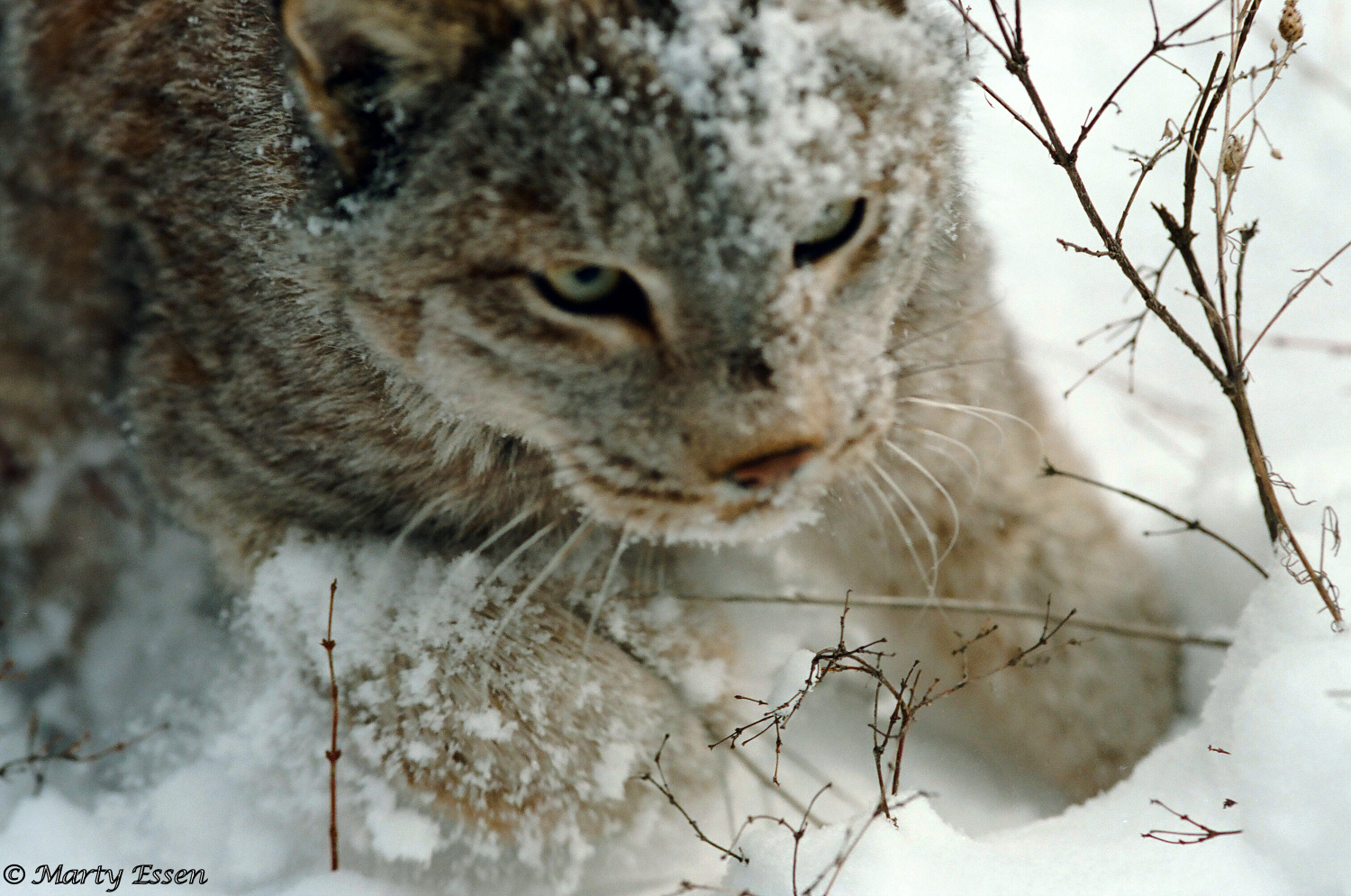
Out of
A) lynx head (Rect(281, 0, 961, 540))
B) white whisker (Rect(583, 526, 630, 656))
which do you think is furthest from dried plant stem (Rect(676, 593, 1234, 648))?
lynx head (Rect(281, 0, 961, 540))

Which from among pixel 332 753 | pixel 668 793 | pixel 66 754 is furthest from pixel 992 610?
pixel 66 754

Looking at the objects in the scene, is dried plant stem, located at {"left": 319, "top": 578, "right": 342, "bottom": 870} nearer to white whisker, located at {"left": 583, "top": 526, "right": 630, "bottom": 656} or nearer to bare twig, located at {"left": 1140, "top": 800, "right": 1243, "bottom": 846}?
white whisker, located at {"left": 583, "top": 526, "right": 630, "bottom": 656}

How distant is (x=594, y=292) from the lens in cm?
152

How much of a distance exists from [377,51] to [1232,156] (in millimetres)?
1432

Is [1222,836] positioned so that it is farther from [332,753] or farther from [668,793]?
[332,753]

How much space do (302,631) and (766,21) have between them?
141 cm

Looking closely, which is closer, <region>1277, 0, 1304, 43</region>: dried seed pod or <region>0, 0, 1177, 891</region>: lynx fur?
<region>0, 0, 1177, 891</region>: lynx fur

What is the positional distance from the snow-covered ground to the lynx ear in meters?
0.91

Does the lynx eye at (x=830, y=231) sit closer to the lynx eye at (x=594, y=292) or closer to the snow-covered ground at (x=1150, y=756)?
the lynx eye at (x=594, y=292)

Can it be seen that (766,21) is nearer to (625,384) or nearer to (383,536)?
(625,384)

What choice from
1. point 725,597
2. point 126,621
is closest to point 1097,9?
point 725,597

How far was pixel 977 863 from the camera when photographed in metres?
1.78

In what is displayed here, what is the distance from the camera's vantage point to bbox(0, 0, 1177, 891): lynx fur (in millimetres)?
1425

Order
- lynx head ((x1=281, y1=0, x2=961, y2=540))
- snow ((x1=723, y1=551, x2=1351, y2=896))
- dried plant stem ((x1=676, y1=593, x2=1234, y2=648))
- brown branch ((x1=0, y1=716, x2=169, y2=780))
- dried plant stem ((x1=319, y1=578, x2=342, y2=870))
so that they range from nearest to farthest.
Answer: lynx head ((x1=281, y1=0, x2=961, y2=540)) → snow ((x1=723, y1=551, x2=1351, y2=896)) → dried plant stem ((x1=319, y1=578, x2=342, y2=870)) → brown branch ((x1=0, y1=716, x2=169, y2=780)) → dried plant stem ((x1=676, y1=593, x2=1234, y2=648))
